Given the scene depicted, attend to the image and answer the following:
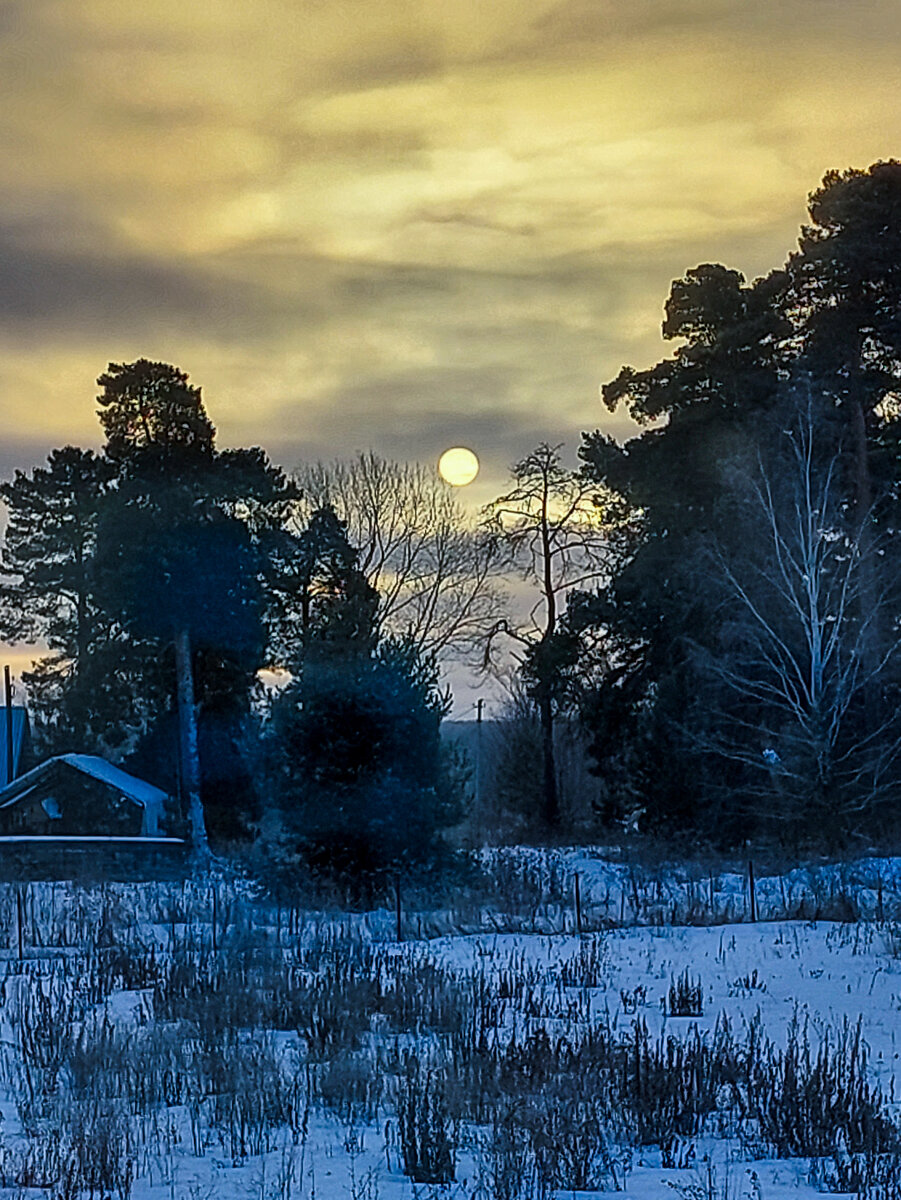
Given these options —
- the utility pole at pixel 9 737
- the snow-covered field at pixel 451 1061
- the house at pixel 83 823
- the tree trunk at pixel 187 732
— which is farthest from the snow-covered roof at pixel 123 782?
the snow-covered field at pixel 451 1061

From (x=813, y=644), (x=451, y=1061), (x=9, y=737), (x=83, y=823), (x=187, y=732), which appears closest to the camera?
(x=451, y=1061)

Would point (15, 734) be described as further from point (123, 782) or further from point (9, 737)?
point (123, 782)

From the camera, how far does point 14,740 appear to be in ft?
186

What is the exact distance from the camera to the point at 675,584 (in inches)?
1574

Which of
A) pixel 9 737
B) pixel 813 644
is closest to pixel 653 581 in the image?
pixel 813 644

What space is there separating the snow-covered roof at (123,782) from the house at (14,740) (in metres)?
12.5

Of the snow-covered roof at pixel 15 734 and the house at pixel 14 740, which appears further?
the snow-covered roof at pixel 15 734

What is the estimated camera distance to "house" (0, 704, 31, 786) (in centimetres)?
5386

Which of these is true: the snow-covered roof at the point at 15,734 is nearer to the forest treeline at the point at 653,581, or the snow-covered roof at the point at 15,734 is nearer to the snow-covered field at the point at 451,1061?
the forest treeline at the point at 653,581

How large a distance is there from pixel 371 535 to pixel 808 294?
1863 centimetres

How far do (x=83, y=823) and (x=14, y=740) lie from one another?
15.4m

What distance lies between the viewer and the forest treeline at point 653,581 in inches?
1367

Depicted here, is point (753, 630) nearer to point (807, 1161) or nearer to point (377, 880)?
point (377, 880)

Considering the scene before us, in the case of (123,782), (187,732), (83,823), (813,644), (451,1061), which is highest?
(813,644)
